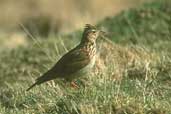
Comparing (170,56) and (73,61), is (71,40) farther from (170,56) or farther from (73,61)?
(73,61)

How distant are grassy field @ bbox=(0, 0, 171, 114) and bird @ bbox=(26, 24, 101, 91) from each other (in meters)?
0.13

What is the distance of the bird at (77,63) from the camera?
9.54 meters

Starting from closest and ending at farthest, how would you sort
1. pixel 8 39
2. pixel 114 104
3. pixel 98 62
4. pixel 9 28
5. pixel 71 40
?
1. pixel 114 104
2. pixel 98 62
3. pixel 71 40
4. pixel 8 39
5. pixel 9 28

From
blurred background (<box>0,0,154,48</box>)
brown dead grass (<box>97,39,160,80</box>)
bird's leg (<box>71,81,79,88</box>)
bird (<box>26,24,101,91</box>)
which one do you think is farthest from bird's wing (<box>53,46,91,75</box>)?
blurred background (<box>0,0,154,48</box>)

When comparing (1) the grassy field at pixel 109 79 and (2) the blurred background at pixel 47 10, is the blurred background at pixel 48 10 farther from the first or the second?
(1) the grassy field at pixel 109 79

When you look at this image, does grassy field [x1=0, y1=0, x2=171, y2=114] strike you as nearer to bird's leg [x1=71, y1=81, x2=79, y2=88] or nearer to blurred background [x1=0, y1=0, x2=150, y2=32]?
bird's leg [x1=71, y1=81, x2=79, y2=88]

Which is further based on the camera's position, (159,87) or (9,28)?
(9,28)

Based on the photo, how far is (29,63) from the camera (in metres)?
14.0

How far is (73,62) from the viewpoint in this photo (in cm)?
966

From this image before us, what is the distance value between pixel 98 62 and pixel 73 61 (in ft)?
4.21

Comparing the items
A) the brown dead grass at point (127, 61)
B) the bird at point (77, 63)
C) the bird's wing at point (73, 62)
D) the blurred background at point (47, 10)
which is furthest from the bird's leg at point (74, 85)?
the blurred background at point (47, 10)

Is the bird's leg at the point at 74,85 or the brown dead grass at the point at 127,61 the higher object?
the brown dead grass at the point at 127,61

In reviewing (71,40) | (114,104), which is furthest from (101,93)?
(71,40)

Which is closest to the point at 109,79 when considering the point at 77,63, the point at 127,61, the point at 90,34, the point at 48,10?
the point at 77,63
